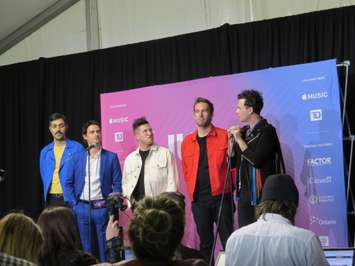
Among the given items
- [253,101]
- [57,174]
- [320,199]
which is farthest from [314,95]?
[57,174]

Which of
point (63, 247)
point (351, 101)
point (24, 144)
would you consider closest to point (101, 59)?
point (24, 144)

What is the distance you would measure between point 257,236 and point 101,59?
16.9 ft

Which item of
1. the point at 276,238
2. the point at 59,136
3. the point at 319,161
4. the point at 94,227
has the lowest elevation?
the point at 94,227

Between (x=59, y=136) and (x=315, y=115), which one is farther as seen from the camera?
(x=59, y=136)

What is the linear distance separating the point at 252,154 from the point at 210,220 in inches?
35.7

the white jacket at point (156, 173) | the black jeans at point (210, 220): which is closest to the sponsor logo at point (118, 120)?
the white jacket at point (156, 173)

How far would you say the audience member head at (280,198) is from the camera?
237 cm

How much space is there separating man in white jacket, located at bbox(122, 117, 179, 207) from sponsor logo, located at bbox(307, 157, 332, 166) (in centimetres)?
118

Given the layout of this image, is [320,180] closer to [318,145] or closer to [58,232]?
[318,145]

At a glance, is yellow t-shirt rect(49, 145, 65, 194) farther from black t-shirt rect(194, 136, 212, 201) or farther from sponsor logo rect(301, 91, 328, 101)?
sponsor logo rect(301, 91, 328, 101)

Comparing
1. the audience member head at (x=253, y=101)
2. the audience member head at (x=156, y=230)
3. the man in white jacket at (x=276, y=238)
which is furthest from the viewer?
the audience member head at (x=253, y=101)

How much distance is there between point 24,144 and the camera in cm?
772

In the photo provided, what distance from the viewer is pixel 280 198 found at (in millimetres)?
2367

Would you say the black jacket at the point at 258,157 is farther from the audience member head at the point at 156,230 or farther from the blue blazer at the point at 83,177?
the audience member head at the point at 156,230
